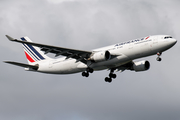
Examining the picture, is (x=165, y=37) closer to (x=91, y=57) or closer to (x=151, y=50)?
(x=151, y=50)

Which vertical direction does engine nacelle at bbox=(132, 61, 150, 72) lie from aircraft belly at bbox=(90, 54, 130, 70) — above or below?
above

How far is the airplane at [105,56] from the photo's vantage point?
4291 cm

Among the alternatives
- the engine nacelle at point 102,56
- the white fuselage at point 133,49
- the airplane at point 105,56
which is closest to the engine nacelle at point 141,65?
the airplane at point 105,56

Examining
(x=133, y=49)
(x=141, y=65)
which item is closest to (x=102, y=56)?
(x=133, y=49)

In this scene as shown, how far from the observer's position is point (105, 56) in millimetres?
43688

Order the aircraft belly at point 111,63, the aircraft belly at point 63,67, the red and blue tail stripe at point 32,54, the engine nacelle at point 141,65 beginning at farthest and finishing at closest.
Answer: the red and blue tail stripe at point 32,54, the engine nacelle at point 141,65, the aircraft belly at point 63,67, the aircraft belly at point 111,63

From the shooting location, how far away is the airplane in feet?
141

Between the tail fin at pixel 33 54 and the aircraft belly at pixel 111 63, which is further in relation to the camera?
the tail fin at pixel 33 54

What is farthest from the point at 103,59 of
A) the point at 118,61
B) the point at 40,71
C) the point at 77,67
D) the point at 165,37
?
the point at 40,71

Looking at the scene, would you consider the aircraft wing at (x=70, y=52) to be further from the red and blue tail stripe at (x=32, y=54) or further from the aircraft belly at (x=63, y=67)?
the red and blue tail stripe at (x=32, y=54)

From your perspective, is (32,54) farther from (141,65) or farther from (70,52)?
(141,65)

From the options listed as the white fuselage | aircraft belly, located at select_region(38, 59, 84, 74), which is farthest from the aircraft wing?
aircraft belly, located at select_region(38, 59, 84, 74)

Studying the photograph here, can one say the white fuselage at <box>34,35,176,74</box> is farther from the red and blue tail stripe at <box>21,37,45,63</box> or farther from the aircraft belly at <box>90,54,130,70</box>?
the red and blue tail stripe at <box>21,37,45,63</box>

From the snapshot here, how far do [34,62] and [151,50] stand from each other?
20.4 m
